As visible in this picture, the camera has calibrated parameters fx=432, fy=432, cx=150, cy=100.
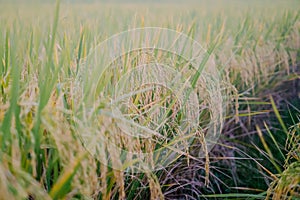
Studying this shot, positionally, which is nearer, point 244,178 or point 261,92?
point 244,178

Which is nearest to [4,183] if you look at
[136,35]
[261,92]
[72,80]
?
[72,80]

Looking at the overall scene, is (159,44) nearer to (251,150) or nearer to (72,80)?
(72,80)

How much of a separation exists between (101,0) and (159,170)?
0.97 m

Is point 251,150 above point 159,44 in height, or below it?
below

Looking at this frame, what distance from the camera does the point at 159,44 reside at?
83.0 inches

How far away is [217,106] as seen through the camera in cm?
200

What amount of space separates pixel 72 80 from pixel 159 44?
658mm

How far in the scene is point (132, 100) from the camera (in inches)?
66.2

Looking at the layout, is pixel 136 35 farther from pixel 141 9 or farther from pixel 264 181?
pixel 264 181

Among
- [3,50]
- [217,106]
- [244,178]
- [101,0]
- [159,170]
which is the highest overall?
[101,0]

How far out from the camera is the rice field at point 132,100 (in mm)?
1244

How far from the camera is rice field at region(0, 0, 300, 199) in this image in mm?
1244

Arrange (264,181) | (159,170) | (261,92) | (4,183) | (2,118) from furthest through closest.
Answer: (261,92) → (264,181) → (159,170) → (2,118) → (4,183)

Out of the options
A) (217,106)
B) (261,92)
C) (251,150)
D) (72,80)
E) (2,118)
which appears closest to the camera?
(2,118)
